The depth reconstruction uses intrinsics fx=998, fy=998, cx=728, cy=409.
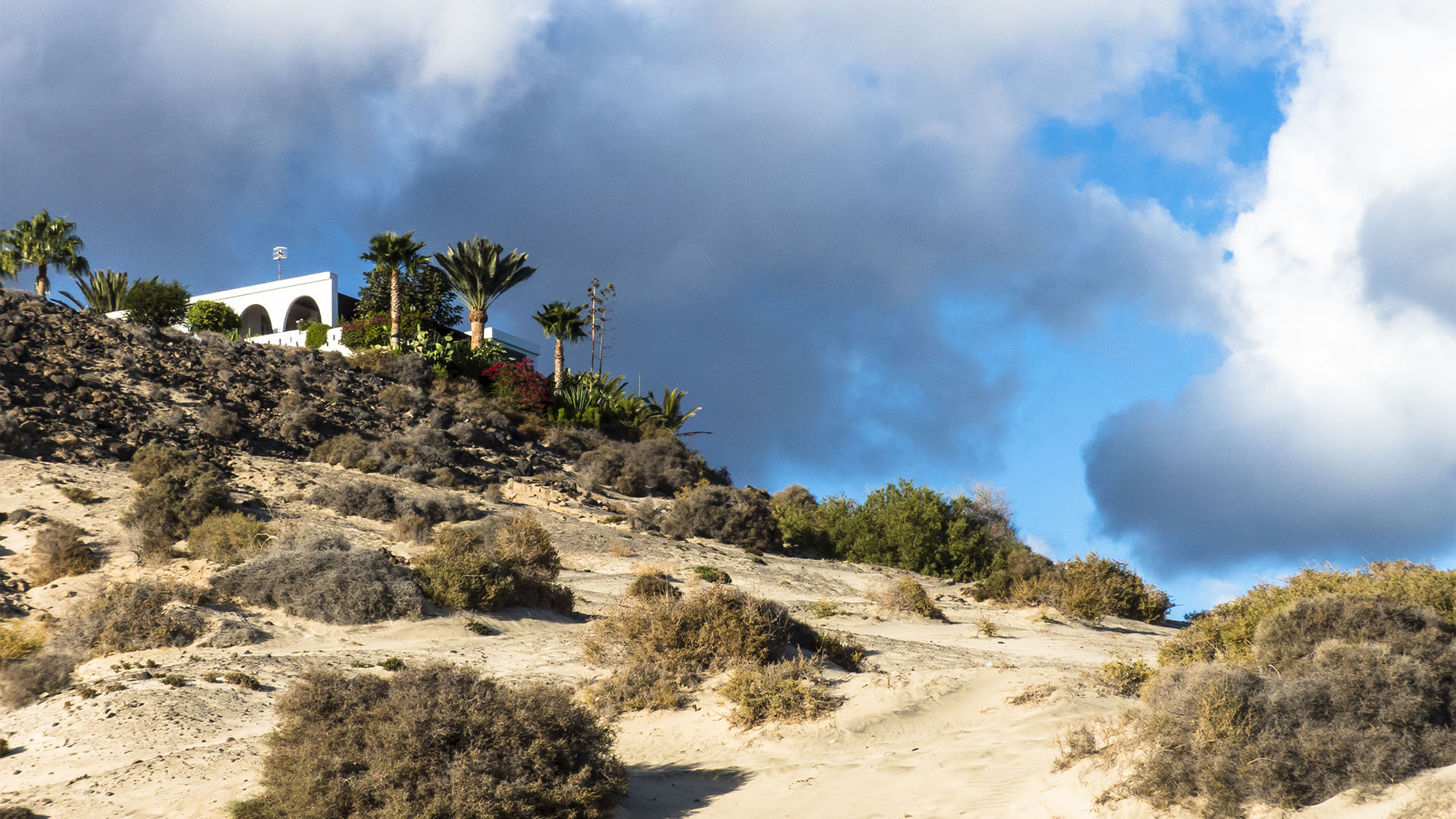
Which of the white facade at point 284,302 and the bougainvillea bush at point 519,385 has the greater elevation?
the white facade at point 284,302

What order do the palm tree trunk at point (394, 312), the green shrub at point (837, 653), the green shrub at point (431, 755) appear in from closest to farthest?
the green shrub at point (431, 755)
the green shrub at point (837, 653)
the palm tree trunk at point (394, 312)

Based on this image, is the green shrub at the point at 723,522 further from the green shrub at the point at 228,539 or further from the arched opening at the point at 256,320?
the arched opening at the point at 256,320

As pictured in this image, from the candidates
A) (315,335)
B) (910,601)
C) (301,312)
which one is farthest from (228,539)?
(301,312)

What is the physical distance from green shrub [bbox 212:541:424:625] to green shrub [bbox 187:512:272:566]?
128cm

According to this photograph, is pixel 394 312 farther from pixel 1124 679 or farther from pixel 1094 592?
pixel 1124 679

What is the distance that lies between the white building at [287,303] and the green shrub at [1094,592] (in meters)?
35.9

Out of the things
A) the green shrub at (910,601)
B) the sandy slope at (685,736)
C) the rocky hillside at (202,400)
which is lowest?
the sandy slope at (685,736)

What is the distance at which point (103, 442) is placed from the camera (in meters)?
28.0

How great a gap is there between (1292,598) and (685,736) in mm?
7481

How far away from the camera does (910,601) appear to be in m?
22.6

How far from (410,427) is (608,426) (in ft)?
36.0

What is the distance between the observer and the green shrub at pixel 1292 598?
1157 centimetres

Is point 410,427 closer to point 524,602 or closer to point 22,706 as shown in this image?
point 524,602

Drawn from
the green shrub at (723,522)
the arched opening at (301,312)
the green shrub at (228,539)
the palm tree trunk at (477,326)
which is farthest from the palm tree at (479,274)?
the green shrub at (228,539)
